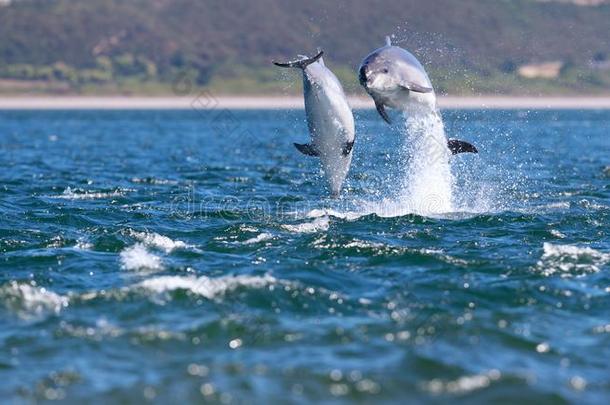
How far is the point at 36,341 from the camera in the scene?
1487cm

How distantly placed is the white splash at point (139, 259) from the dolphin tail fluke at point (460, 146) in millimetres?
8040

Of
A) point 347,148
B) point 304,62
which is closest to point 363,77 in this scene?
point 304,62

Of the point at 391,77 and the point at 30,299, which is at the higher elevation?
the point at 391,77

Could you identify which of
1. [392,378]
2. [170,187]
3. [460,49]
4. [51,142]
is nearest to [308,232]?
[392,378]

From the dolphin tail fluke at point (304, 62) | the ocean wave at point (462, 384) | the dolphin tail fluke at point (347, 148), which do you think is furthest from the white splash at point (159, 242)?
the ocean wave at point (462, 384)

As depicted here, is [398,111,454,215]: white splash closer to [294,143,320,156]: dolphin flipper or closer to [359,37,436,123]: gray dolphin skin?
[359,37,436,123]: gray dolphin skin

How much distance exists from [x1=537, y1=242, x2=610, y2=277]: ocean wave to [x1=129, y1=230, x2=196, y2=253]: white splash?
7.25m

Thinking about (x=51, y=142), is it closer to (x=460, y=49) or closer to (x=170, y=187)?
(x=170, y=187)

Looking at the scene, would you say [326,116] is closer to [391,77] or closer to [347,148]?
[347,148]

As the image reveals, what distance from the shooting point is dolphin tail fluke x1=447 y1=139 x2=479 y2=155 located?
952 inches

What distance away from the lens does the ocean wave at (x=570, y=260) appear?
62.2ft

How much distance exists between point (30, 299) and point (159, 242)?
511 cm

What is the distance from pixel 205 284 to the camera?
17484mm

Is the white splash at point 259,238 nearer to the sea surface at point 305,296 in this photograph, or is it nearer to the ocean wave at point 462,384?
the sea surface at point 305,296
